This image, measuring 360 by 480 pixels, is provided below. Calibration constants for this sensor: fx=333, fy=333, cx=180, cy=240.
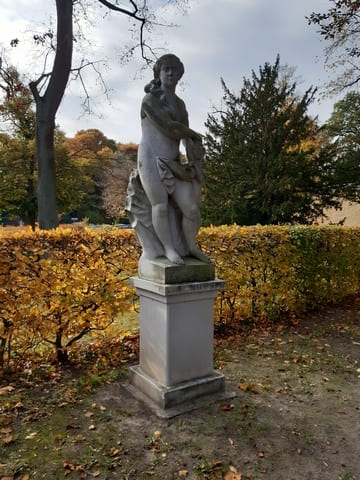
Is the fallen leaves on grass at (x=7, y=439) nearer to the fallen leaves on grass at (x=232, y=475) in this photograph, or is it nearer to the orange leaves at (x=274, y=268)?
the fallen leaves on grass at (x=232, y=475)

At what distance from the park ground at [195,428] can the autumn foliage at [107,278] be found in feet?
1.83

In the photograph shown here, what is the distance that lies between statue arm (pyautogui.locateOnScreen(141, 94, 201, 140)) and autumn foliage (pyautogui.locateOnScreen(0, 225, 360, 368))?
178 cm

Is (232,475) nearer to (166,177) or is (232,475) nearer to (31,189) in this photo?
(166,177)

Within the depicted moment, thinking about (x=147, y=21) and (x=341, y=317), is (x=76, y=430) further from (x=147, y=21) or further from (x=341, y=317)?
(x=147, y=21)

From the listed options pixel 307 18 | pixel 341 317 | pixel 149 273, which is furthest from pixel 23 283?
pixel 307 18

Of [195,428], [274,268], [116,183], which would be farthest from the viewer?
[116,183]

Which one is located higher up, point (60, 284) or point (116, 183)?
point (116, 183)

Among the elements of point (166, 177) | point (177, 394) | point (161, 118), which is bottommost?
point (177, 394)

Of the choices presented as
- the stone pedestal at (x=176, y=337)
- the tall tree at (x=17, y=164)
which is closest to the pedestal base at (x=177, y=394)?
the stone pedestal at (x=176, y=337)

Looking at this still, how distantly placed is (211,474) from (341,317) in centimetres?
509

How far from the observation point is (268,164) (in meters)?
12.9

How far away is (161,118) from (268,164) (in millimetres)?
10536

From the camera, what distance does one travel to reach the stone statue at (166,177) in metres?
→ 3.14

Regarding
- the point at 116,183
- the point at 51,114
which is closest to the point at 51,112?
the point at 51,114
